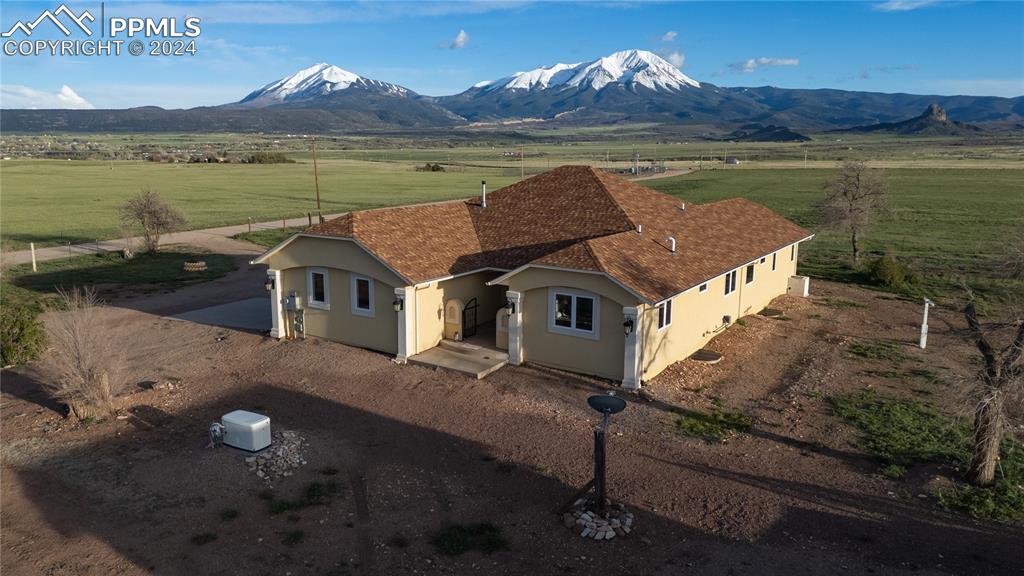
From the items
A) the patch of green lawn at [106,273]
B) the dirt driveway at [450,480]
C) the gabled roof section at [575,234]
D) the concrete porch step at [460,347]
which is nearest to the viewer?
the dirt driveway at [450,480]

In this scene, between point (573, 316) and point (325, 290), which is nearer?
point (573, 316)

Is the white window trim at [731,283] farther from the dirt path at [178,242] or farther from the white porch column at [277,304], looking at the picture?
the dirt path at [178,242]

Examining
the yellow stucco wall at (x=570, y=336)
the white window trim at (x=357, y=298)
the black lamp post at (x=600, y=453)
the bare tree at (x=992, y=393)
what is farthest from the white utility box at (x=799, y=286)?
the black lamp post at (x=600, y=453)

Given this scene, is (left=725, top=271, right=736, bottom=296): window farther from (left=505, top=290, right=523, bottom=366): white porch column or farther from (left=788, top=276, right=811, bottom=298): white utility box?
(left=505, top=290, right=523, bottom=366): white porch column

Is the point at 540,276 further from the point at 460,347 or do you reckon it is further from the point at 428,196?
the point at 428,196

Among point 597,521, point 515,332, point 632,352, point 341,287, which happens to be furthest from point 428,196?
point 597,521

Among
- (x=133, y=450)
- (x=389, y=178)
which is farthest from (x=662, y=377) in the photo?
(x=389, y=178)
